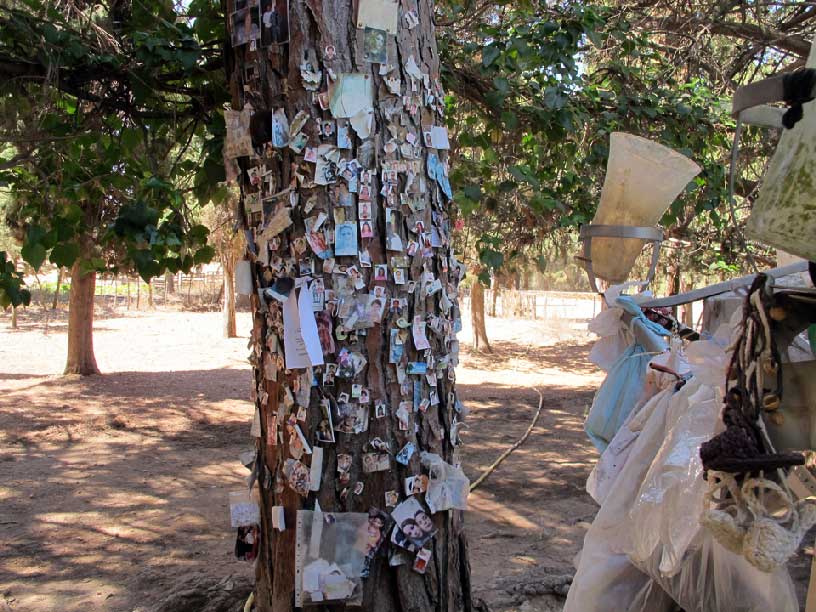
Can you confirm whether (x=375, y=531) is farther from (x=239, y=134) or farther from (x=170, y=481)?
(x=170, y=481)

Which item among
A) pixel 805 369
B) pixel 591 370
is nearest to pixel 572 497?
pixel 805 369

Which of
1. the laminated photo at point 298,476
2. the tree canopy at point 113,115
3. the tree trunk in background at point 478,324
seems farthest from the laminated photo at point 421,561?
the tree trunk in background at point 478,324

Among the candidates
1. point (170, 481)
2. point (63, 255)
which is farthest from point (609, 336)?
point (170, 481)

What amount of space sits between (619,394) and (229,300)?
18.1 m

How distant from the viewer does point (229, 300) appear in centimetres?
1969

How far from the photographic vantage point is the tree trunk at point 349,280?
2.18 metres

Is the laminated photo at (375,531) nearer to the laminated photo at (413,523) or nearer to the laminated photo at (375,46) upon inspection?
the laminated photo at (413,523)

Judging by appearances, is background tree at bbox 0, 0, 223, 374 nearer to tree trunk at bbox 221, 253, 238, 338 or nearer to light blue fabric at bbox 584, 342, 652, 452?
light blue fabric at bbox 584, 342, 652, 452

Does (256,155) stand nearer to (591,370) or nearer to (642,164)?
(642,164)

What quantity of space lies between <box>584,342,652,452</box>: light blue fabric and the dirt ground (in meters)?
1.33

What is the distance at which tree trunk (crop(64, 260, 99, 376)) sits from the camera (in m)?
12.9

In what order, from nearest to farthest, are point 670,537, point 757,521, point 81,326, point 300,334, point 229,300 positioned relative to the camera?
1. point 757,521
2. point 670,537
3. point 300,334
4. point 81,326
5. point 229,300

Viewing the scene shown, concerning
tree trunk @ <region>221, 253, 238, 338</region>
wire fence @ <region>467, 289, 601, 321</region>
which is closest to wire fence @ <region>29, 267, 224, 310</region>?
tree trunk @ <region>221, 253, 238, 338</region>

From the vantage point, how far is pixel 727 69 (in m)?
7.05
